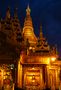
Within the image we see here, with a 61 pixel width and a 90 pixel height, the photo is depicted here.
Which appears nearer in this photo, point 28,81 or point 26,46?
point 26,46

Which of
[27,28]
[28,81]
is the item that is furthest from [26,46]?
[27,28]

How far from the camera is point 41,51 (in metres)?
37.0

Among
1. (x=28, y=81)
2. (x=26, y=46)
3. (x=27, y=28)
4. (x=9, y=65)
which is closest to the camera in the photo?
(x=9, y=65)

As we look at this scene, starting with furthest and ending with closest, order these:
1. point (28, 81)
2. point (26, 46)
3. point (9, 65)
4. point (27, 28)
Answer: point (27, 28), point (28, 81), point (26, 46), point (9, 65)

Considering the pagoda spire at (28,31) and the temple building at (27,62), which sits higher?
the pagoda spire at (28,31)

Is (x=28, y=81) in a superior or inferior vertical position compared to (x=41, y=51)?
inferior

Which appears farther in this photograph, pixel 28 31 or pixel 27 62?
pixel 28 31

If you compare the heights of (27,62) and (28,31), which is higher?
(28,31)

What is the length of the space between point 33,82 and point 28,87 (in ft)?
5.23

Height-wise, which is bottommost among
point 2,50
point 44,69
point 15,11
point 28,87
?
point 28,87

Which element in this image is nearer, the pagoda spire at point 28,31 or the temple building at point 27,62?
the temple building at point 27,62

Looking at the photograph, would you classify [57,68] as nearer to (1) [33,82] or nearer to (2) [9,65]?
(1) [33,82]

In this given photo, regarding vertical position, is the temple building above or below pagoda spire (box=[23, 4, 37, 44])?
below

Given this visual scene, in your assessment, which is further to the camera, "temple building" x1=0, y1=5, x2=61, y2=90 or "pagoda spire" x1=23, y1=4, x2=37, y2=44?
"pagoda spire" x1=23, y1=4, x2=37, y2=44
